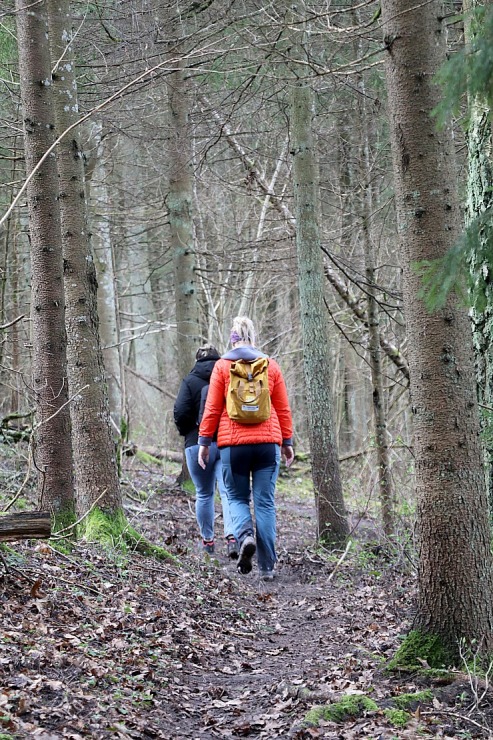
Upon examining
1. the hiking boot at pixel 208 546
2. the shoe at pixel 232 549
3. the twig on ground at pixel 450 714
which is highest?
the twig on ground at pixel 450 714

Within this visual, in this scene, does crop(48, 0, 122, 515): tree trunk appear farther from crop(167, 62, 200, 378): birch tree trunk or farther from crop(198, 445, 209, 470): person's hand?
crop(167, 62, 200, 378): birch tree trunk

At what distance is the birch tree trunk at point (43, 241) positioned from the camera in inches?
248

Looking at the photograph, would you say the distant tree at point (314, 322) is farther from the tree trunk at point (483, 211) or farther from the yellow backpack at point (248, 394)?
the tree trunk at point (483, 211)

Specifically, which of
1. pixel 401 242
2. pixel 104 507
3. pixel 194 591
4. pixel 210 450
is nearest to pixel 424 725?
pixel 401 242

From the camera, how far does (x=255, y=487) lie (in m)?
8.04

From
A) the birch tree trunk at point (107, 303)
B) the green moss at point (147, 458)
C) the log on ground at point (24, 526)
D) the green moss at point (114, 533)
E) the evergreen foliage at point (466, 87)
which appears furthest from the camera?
the green moss at point (147, 458)

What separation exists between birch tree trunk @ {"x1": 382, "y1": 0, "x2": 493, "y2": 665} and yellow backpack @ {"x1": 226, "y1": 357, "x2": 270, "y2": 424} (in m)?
3.34

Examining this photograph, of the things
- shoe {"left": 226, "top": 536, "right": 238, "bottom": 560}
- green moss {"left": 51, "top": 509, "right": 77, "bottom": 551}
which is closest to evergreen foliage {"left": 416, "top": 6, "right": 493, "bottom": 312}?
green moss {"left": 51, "top": 509, "right": 77, "bottom": 551}

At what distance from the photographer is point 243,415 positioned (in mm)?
7727

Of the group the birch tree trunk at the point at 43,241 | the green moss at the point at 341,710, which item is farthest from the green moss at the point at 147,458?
the green moss at the point at 341,710

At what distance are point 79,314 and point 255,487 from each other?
2.60 meters

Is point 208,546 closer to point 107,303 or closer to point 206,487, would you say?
point 206,487

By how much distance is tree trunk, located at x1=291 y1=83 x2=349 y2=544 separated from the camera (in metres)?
9.47

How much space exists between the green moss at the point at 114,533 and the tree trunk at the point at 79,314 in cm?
9
